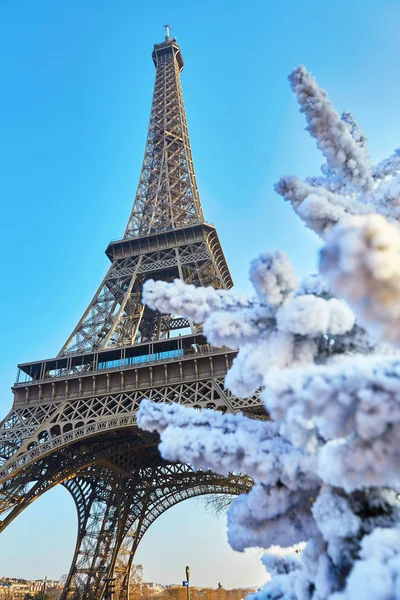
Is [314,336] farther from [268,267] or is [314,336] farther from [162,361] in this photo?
[162,361]

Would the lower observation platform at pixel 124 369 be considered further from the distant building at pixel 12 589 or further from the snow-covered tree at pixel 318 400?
the distant building at pixel 12 589

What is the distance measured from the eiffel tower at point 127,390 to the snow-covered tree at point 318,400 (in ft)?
41.0

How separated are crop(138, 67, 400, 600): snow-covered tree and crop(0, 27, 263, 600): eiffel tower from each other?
12.5 metres

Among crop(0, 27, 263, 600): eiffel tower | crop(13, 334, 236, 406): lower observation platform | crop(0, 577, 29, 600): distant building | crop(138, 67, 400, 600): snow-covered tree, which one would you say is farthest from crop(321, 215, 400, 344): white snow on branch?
crop(0, 577, 29, 600): distant building

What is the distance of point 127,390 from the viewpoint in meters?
18.2

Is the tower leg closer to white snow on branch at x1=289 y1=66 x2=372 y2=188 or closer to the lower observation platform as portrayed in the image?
the lower observation platform

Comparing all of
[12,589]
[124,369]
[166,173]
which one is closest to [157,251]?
[166,173]

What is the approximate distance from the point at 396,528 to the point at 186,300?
2232mm

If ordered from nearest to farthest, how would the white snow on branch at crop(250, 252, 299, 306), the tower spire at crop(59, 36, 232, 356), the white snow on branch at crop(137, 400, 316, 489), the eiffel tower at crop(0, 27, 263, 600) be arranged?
the white snow on branch at crop(250, 252, 299, 306) < the white snow on branch at crop(137, 400, 316, 489) < the eiffel tower at crop(0, 27, 263, 600) < the tower spire at crop(59, 36, 232, 356)

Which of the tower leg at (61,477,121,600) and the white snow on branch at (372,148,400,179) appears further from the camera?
the tower leg at (61,477,121,600)

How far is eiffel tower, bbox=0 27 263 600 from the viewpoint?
17.6 m

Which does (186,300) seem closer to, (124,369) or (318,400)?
(318,400)

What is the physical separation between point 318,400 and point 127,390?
642 inches

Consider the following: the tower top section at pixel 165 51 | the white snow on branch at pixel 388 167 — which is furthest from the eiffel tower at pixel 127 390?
the white snow on branch at pixel 388 167
